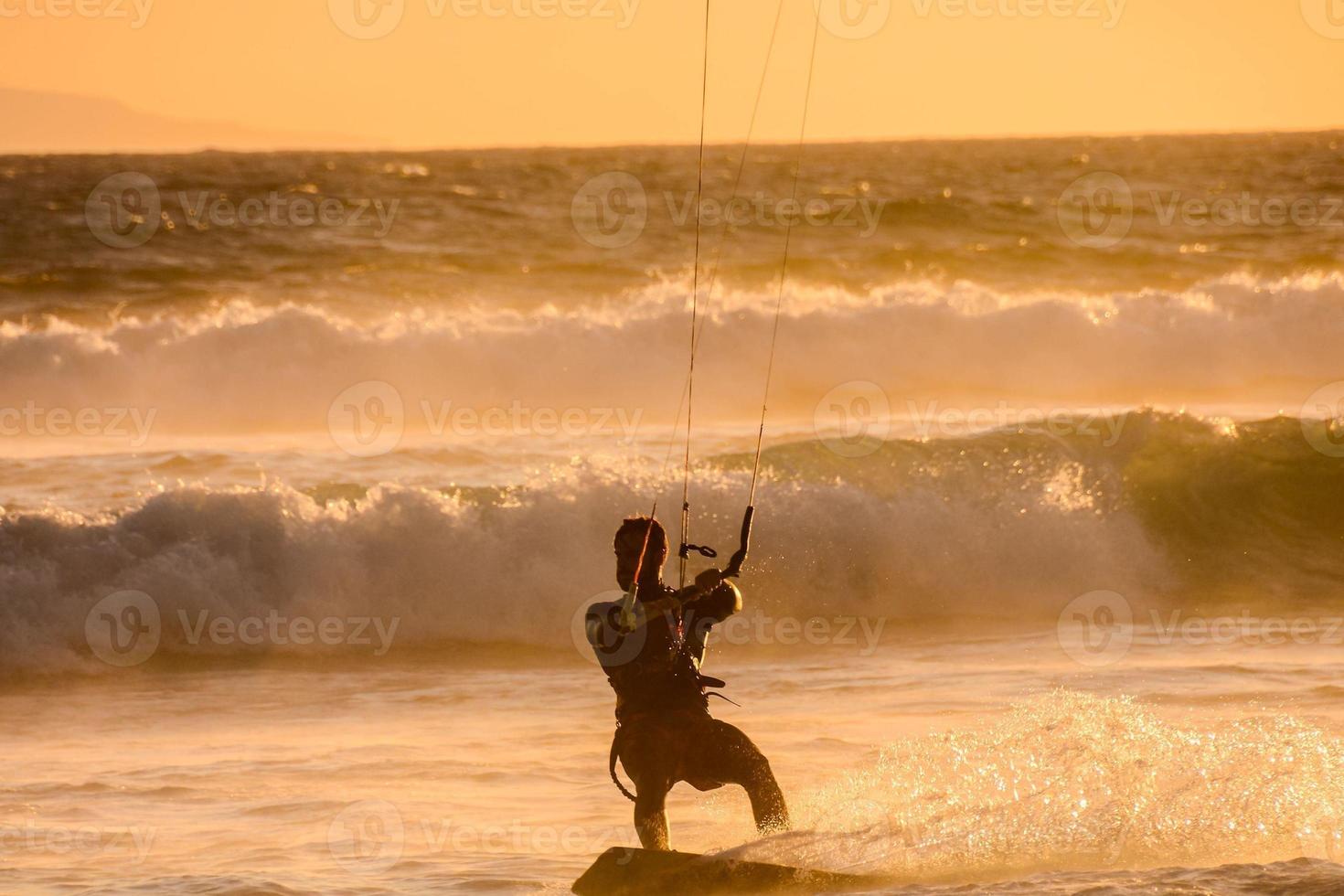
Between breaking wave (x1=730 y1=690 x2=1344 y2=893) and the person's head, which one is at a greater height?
the person's head

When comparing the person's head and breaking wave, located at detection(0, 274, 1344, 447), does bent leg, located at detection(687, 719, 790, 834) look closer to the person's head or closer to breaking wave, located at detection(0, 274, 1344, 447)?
the person's head

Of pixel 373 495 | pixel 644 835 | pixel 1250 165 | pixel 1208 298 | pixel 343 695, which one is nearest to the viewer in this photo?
pixel 644 835

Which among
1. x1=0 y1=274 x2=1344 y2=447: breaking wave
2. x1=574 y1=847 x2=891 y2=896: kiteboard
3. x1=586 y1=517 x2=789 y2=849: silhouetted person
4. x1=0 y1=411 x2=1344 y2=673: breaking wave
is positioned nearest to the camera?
x1=574 y1=847 x2=891 y2=896: kiteboard

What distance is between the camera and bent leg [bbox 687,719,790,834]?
6855mm

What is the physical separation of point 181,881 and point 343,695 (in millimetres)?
4865

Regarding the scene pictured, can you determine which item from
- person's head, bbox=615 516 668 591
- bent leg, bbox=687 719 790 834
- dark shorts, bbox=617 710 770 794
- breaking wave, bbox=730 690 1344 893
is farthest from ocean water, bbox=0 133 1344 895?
person's head, bbox=615 516 668 591

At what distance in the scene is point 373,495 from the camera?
57.9ft

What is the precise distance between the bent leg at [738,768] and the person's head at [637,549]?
0.63m

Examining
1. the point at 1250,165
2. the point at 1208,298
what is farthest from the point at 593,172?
the point at 1208,298

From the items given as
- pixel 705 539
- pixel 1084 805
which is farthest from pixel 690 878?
pixel 705 539

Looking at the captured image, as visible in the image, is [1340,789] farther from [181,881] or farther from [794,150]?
[794,150]

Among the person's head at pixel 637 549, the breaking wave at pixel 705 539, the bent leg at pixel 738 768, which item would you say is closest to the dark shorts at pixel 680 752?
the bent leg at pixel 738 768

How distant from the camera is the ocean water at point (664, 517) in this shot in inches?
323

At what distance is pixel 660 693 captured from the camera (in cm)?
689
